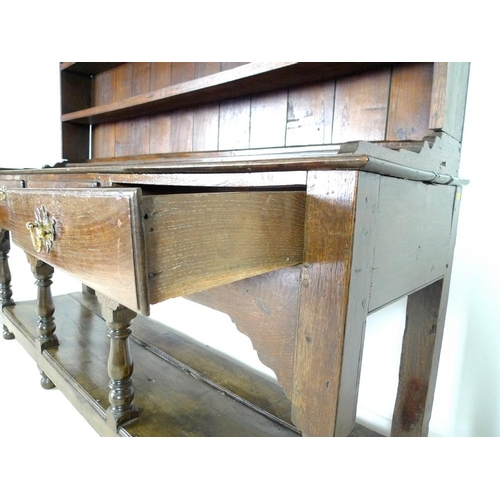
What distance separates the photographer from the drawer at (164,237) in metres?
0.37

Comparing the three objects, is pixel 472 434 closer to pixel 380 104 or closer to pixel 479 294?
pixel 479 294

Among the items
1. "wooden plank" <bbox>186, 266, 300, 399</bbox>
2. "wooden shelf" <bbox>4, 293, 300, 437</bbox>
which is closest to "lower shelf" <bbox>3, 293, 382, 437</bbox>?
"wooden shelf" <bbox>4, 293, 300, 437</bbox>

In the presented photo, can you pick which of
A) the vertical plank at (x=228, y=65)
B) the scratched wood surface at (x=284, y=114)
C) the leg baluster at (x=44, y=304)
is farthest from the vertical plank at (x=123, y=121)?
the leg baluster at (x=44, y=304)

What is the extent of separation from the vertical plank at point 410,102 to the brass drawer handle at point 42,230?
708 millimetres

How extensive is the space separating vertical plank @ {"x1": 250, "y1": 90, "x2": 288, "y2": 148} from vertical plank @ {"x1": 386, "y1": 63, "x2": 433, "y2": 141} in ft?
1.02

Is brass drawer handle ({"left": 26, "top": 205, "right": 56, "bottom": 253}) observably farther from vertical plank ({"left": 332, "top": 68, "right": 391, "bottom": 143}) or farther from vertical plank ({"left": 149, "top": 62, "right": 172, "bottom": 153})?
vertical plank ({"left": 149, "top": 62, "right": 172, "bottom": 153})

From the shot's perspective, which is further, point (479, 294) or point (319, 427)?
point (479, 294)

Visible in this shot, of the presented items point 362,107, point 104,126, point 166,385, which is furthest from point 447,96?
point 104,126

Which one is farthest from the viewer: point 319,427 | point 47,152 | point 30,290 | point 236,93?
point 30,290

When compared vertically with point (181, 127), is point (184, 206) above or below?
below

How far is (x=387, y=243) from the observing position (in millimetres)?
565
